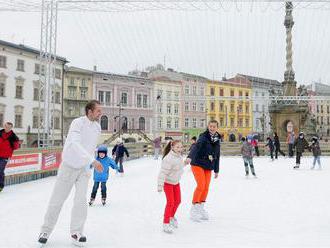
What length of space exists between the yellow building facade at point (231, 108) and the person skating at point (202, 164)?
56.4m

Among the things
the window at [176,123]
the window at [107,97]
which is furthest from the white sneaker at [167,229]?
the window at [176,123]

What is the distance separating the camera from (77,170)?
14.0ft

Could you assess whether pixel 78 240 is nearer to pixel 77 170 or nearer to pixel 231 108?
pixel 77 170

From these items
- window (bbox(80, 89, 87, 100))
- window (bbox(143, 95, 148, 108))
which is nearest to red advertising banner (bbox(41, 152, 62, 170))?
window (bbox(80, 89, 87, 100))

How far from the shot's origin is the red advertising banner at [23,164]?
34.5ft

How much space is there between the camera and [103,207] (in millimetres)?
6992

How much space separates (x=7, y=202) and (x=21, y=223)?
228cm

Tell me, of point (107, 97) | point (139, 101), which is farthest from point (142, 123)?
point (107, 97)

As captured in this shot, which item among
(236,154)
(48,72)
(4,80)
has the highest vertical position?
(4,80)

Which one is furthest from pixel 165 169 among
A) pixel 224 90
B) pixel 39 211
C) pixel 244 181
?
pixel 224 90

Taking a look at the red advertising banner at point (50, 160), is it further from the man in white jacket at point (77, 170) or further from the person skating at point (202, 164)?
the man in white jacket at point (77, 170)

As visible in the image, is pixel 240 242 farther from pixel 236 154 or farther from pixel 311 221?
pixel 236 154

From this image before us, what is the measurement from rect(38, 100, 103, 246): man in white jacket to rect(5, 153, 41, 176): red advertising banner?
21.9 feet

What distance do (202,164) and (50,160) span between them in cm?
872
